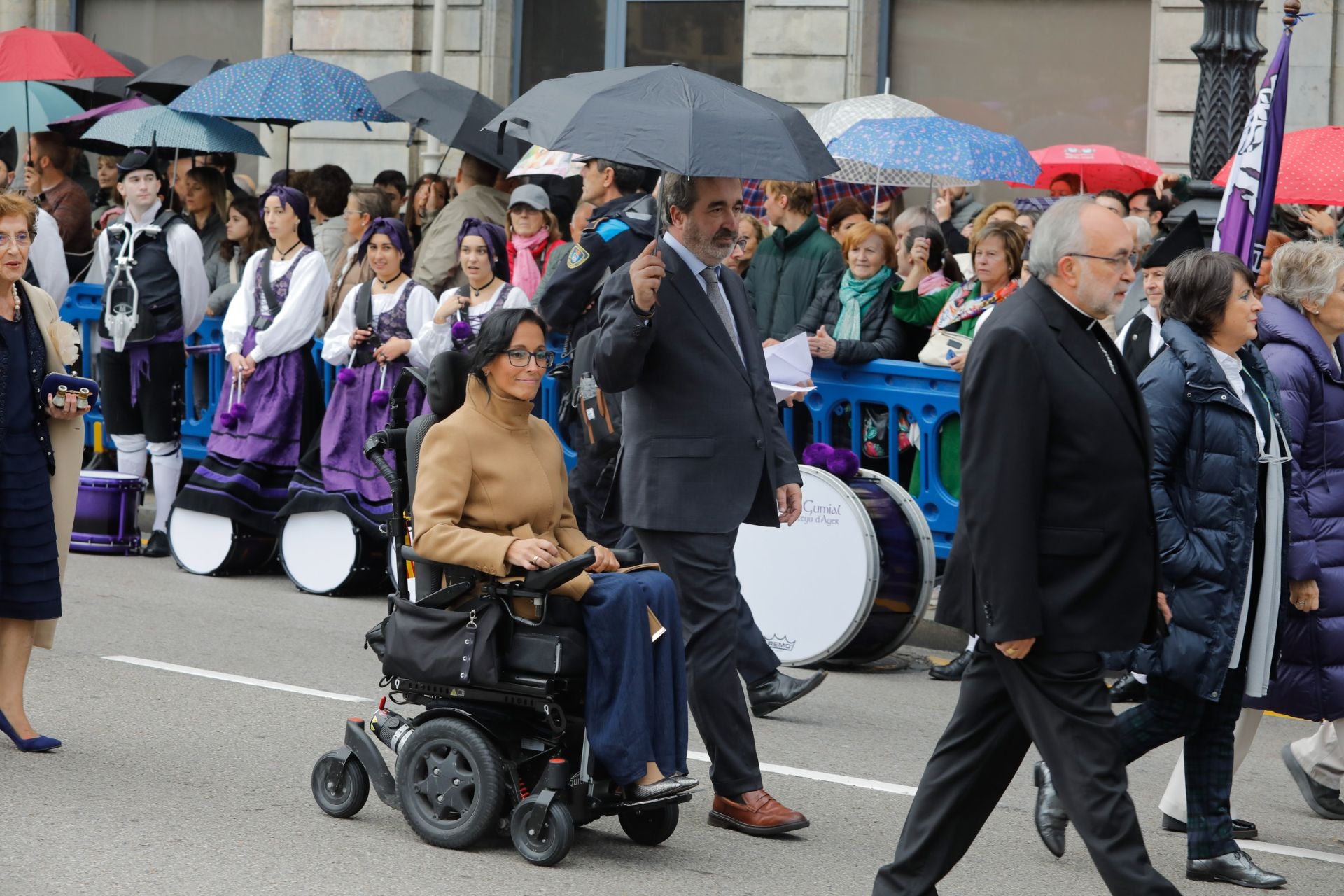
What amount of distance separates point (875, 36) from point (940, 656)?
8645 mm

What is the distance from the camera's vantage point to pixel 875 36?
1644 cm

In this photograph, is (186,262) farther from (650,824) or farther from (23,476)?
(650,824)

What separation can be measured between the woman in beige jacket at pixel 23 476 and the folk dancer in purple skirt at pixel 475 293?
10.4 ft

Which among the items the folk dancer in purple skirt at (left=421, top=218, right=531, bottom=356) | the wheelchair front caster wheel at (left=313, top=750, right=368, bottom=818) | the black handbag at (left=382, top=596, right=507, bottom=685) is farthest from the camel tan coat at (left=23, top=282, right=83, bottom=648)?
the folk dancer in purple skirt at (left=421, top=218, right=531, bottom=356)

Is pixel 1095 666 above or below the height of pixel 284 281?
below

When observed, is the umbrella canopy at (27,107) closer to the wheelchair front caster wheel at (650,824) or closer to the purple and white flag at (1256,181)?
the purple and white flag at (1256,181)

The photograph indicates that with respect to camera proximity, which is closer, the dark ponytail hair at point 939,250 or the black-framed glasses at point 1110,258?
the black-framed glasses at point 1110,258

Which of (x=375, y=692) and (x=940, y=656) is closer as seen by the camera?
(x=375, y=692)

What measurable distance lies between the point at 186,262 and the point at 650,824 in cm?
650

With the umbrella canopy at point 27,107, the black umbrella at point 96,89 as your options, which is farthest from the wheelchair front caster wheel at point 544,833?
the black umbrella at point 96,89

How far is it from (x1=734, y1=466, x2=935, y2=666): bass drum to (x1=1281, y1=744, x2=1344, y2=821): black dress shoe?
222 centimetres

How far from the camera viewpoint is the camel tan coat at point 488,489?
5562 millimetres

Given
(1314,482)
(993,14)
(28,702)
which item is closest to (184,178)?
(28,702)

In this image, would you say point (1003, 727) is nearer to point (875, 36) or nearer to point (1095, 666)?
point (1095, 666)
